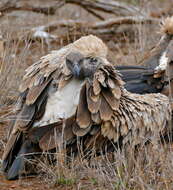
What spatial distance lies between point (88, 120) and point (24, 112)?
571 millimetres

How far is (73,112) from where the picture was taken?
452 centimetres

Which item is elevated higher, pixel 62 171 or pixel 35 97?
pixel 35 97

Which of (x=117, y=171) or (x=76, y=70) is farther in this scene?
(x=76, y=70)

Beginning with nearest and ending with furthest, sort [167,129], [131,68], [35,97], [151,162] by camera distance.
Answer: [151,162], [35,97], [167,129], [131,68]

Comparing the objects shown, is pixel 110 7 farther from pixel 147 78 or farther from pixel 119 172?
pixel 119 172

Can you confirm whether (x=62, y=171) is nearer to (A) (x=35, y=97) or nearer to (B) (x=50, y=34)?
(A) (x=35, y=97)

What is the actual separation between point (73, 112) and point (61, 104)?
123 millimetres

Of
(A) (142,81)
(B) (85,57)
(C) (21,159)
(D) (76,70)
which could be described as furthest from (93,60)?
(A) (142,81)

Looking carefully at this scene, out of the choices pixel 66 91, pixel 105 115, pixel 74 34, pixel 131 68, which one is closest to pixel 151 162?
pixel 105 115

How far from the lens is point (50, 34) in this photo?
369 inches

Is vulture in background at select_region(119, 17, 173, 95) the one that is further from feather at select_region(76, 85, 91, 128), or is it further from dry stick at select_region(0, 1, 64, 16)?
dry stick at select_region(0, 1, 64, 16)

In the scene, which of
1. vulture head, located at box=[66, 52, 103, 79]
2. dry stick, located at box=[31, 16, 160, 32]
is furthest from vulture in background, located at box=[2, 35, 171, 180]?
dry stick, located at box=[31, 16, 160, 32]

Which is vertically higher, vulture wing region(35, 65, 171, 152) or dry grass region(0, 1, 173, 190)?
vulture wing region(35, 65, 171, 152)

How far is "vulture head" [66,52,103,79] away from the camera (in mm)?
4531
